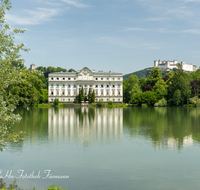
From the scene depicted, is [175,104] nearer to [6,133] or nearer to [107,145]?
[107,145]

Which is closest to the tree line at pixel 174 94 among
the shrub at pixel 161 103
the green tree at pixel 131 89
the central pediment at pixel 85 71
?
the shrub at pixel 161 103

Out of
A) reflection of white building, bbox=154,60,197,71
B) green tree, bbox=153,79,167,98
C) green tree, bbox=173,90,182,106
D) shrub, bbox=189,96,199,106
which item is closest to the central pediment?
green tree, bbox=153,79,167,98

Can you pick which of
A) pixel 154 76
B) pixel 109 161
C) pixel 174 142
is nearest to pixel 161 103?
pixel 154 76

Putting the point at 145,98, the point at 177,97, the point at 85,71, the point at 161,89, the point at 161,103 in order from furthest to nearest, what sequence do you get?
1. the point at 85,71
2. the point at 161,89
3. the point at 145,98
4. the point at 161,103
5. the point at 177,97

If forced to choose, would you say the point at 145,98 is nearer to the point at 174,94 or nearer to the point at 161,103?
the point at 161,103

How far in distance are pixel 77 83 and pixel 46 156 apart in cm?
7147

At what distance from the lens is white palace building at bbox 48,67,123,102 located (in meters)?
83.2

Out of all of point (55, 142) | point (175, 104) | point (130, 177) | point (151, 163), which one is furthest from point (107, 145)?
point (175, 104)

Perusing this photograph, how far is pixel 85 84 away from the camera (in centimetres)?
8331

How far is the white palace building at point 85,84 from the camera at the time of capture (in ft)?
273

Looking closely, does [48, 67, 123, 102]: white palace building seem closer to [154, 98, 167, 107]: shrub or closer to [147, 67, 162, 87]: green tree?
[147, 67, 162, 87]: green tree

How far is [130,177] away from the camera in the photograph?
9453mm

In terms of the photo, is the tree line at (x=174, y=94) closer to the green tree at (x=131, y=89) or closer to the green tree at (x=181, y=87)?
the green tree at (x=181, y=87)

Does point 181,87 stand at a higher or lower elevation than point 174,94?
higher
